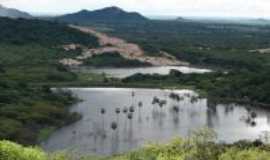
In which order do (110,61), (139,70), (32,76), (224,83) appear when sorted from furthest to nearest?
(110,61) < (139,70) < (32,76) < (224,83)

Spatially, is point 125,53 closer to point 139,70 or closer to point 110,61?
point 110,61

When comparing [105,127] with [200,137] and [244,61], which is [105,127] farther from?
[244,61]

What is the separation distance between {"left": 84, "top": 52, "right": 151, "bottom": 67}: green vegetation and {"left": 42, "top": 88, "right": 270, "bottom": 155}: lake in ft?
118

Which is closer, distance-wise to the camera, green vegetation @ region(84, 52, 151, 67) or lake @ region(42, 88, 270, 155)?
lake @ region(42, 88, 270, 155)

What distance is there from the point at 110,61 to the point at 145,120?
6185 centimetres

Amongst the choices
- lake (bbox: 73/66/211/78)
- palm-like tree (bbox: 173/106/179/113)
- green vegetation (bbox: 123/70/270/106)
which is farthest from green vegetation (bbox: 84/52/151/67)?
palm-like tree (bbox: 173/106/179/113)

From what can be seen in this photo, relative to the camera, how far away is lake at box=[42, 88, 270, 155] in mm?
53203

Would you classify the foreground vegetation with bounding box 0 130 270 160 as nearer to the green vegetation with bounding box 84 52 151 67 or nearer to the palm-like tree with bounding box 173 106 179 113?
the palm-like tree with bounding box 173 106 179 113

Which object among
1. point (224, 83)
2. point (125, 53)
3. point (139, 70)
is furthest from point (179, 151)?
point (125, 53)

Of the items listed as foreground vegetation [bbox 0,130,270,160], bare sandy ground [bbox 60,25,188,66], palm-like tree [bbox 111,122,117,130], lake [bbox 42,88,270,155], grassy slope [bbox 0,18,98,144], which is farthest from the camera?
bare sandy ground [bbox 60,25,188,66]

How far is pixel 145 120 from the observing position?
213 feet

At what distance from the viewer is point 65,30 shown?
151 meters

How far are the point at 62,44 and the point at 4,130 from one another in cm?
8736

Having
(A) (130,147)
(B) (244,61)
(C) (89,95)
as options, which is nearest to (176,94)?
(C) (89,95)
